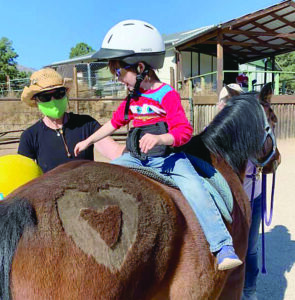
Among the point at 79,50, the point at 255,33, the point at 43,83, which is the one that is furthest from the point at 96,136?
the point at 79,50

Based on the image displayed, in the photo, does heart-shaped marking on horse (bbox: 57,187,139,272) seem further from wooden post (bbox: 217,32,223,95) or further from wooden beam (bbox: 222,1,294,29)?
wooden beam (bbox: 222,1,294,29)

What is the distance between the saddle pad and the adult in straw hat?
722 mm

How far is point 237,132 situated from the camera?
2385mm

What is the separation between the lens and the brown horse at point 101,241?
1113 millimetres

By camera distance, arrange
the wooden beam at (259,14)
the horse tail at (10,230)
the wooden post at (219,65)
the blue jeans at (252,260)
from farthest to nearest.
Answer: the wooden post at (219,65) → the wooden beam at (259,14) → the blue jeans at (252,260) → the horse tail at (10,230)

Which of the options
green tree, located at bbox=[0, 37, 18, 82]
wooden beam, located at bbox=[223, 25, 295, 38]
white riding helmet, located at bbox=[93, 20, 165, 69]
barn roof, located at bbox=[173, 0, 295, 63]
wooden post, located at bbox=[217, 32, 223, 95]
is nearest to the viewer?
white riding helmet, located at bbox=[93, 20, 165, 69]

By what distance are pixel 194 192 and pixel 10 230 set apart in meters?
1.01

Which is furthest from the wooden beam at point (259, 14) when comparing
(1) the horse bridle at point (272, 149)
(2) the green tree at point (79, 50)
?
(2) the green tree at point (79, 50)

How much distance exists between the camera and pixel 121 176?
1.48 meters

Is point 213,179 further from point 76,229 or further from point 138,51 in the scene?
point 76,229

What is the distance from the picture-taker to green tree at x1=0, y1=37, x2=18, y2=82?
105 ft

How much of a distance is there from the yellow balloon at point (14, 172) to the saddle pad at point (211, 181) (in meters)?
0.64

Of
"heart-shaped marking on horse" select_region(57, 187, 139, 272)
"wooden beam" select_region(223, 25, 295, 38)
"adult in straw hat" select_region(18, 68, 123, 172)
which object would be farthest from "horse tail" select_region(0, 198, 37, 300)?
"wooden beam" select_region(223, 25, 295, 38)

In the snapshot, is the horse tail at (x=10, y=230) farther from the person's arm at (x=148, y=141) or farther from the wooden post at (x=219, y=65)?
the wooden post at (x=219, y=65)
